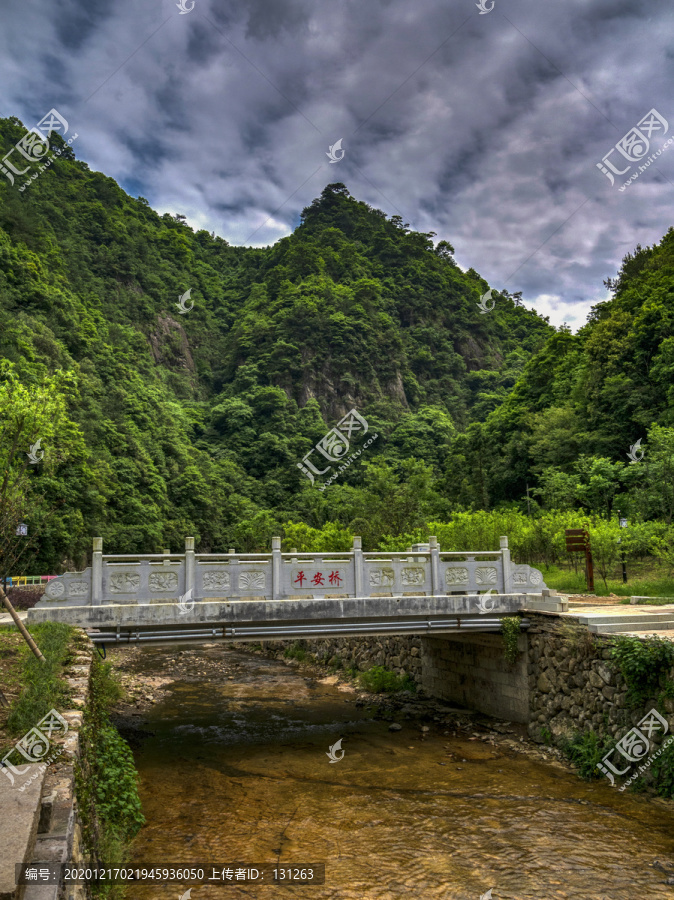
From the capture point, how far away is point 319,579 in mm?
11016

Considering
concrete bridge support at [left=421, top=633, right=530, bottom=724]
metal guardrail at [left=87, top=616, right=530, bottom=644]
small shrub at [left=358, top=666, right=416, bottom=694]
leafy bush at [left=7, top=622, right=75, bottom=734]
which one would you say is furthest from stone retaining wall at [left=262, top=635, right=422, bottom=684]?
leafy bush at [left=7, top=622, right=75, bottom=734]

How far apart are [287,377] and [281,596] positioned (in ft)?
184

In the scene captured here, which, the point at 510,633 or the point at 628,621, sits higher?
the point at 628,621

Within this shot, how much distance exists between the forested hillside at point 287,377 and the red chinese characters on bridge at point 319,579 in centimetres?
423

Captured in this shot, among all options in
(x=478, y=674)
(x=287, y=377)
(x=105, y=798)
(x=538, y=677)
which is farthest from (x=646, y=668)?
(x=287, y=377)

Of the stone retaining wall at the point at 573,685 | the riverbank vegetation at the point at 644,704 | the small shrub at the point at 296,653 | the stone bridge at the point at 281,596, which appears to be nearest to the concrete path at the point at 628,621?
the stone retaining wall at the point at 573,685

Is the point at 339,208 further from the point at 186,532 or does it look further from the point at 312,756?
the point at 312,756

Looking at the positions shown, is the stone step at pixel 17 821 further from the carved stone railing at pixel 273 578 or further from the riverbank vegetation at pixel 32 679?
the carved stone railing at pixel 273 578

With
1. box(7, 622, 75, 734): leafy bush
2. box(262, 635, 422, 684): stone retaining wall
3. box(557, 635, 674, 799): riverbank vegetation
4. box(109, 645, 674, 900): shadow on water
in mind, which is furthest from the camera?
box(262, 635, 422, 684): stone retaining wall

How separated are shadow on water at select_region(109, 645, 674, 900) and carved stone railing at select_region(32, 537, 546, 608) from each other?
2.83 m

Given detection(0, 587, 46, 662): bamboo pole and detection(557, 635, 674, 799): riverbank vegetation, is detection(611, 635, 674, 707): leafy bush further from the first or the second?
detection(0, 587, 46, 662): bamboo pole

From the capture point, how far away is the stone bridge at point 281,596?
9977 millimetres

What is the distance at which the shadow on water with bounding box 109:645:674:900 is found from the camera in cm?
652

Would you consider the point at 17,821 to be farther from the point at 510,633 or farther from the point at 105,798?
the point at 510,633
